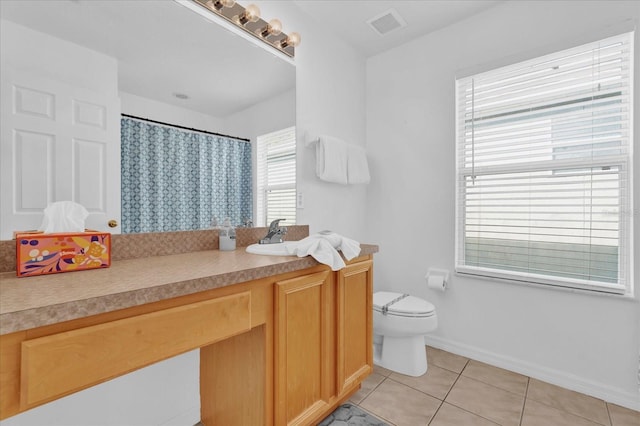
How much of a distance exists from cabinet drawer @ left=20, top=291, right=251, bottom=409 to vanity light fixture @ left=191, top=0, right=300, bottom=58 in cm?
152

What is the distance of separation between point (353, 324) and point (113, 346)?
112cm

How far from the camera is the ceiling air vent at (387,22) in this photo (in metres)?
2.17

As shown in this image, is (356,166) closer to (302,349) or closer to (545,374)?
(302,349)

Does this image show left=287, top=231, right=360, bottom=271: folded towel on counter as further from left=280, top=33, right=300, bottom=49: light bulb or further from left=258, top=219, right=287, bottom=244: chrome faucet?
left=280, top=33, right=300, bottom=49: light bulb

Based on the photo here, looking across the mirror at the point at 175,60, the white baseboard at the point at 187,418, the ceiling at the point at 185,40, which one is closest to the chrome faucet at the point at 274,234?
the mirror at the point at 175,60

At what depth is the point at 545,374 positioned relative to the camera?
1.90 meters

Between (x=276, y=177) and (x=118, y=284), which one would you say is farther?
(x=276, y=177)

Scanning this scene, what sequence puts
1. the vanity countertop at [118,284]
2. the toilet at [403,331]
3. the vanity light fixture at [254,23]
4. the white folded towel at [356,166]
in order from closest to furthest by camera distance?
the vanity countertop at [118,284] → the vanity light fixture at [254,23] → the toilet at [403,331] → the white folded towel at [356,166]

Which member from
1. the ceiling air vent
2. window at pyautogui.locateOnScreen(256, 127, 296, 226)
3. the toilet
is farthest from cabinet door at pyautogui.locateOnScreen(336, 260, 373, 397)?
the ceiling air vent

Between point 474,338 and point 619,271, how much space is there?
37.6 inches

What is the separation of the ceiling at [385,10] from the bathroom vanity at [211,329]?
170 centimetres

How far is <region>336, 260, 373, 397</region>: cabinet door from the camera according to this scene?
1.48 metres

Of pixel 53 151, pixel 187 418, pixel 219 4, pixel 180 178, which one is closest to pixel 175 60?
pixel 219 4

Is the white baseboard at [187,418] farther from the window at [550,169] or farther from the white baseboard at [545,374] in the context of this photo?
the window at [550,169]
